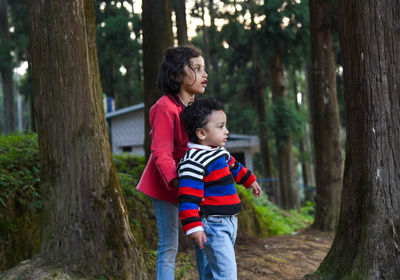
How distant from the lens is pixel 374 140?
4.21 m

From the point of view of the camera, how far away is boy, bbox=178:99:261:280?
294 centimetres

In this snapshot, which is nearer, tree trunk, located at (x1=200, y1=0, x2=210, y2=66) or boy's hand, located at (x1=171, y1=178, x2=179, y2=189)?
boy's hand, located at (x1=171, y1=178, x2=179, y2=189)

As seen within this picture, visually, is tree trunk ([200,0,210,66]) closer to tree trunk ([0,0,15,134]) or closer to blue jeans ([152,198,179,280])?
tree trunk ([0,0,15,134])

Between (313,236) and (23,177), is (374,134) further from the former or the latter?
(313,236)

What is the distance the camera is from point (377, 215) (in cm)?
416

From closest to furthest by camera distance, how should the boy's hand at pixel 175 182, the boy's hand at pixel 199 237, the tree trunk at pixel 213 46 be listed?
the boy's hand at pixel 199 237 → the boy's hand at pixel 175 182 → the tree trunk at pixel 213 46

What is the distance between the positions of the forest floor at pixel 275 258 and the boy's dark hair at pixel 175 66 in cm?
256

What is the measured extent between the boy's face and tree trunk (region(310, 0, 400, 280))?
1809 millimetres

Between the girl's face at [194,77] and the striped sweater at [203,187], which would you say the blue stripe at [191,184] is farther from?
the girl's face at [194,77]

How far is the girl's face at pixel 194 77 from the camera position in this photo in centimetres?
355

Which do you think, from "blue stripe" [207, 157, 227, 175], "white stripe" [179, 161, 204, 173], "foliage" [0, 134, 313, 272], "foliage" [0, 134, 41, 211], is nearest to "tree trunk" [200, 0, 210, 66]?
"foliage" [0, 134, 313, 272]

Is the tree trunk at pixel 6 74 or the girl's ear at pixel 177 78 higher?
the tree trunk at pixel 6 74

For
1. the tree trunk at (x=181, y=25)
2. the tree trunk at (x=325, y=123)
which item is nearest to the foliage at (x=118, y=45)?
the tree trunk at (x=181, y=25)

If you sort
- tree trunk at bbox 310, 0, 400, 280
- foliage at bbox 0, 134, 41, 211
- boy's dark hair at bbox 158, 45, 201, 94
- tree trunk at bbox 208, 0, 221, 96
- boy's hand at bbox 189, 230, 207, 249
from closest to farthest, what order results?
boy's hand at bbox 189, 230, 207, 249 < boy's dark hair at bbox 158, 45, 201, 94 < tree trunk at bbox 310, 0, 400, 280 < foliage at bbox 0, 134, 41, 211 < tree trunk at bbox 208, 0, 221, 96
